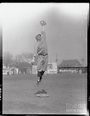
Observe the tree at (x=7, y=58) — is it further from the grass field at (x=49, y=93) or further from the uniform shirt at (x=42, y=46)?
the uniform shirt at (x=42, y=46)

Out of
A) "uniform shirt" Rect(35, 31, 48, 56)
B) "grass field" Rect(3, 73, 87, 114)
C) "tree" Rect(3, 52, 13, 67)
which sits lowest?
"grass field" Rect(3, 73, 87, 114)

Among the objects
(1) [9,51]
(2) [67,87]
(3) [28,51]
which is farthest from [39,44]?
(2) [67,87]

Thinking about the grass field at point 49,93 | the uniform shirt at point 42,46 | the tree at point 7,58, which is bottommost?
the grass field at point 49,93

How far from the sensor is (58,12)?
2.86m

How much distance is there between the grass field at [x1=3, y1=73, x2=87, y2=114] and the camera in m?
2.86

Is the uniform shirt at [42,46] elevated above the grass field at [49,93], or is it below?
above

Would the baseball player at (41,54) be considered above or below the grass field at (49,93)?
above

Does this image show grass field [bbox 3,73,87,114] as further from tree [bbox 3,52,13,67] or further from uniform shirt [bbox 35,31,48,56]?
uniform shirt [bbox 35,31,48,56]

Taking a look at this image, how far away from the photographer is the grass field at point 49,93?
2.86 meters

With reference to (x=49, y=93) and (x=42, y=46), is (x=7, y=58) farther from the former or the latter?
(x=49, y=93)

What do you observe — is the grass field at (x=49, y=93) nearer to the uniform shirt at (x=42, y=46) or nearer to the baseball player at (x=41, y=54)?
the baseball player at (x=41, y=54)

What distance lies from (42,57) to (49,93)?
15.3 inches

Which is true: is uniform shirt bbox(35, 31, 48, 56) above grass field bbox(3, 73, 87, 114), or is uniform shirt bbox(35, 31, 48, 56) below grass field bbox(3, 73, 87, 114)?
above

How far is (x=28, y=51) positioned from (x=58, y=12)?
516 millimetres
